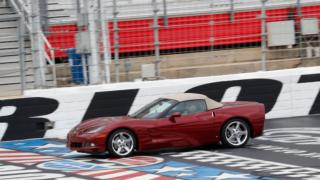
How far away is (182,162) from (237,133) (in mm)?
1924

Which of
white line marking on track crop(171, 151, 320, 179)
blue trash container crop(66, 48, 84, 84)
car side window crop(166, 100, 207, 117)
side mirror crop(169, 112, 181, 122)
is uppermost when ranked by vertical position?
blue trash container crop(66, 48, 84, 84)

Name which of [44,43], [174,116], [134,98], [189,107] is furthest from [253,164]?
[44,43]

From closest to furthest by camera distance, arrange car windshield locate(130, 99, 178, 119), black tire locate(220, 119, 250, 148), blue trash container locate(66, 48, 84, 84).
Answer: car windshield locate(130, 99, 178, 119), black tire locate(220, 119, 250, 148), blue trash container locate(66, 48, 84, 84)

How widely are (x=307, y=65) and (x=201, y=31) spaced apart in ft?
9.48

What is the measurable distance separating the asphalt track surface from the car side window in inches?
29.8

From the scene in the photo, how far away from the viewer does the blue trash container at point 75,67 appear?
1730 centimetres

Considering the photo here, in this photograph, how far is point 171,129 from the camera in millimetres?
13664

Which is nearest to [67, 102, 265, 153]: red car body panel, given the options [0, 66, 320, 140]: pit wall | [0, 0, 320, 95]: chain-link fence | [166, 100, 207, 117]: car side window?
[166, 100, 207, 117]: car side window

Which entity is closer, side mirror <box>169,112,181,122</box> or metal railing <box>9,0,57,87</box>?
side mirror <box>169,112,181,122</box>

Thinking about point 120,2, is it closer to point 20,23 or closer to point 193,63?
point 193,63

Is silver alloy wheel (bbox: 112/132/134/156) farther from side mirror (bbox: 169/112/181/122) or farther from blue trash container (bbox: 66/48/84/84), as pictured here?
blue trash container (bbox: 66/48/84/84)

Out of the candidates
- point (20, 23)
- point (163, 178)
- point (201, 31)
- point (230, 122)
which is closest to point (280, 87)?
point (201, 31)

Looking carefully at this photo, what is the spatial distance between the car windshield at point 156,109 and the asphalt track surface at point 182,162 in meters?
0.72

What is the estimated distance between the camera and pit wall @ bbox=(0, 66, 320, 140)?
16.4 metres
